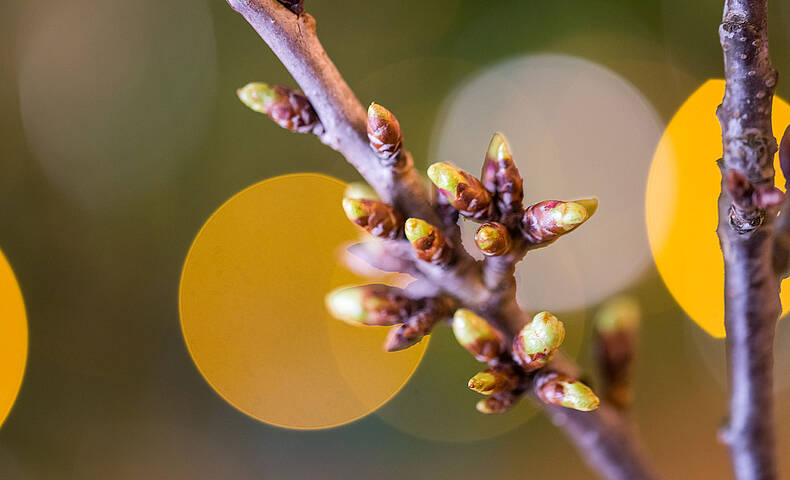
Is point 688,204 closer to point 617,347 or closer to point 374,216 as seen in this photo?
point 617,347

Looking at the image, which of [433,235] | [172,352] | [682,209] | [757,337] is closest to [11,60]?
[172,352]

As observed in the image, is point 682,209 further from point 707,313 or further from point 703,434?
point 703,434

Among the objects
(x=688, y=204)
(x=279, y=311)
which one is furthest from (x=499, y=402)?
(x=688, y=204)

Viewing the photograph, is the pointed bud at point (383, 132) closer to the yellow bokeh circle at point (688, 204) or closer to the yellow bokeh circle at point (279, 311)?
the yellow bokeh circle at point (279, 311)

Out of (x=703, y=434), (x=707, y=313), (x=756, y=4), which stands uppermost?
(x=707, y=313)

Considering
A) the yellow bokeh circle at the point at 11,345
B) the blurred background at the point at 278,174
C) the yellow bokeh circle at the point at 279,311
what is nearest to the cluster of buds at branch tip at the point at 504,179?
the yellow bokeh circle at the point at 279,311

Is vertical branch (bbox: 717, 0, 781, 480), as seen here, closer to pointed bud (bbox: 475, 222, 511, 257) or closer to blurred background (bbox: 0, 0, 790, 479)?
pointed bud (bbox: 475, 222, 511, 257)
